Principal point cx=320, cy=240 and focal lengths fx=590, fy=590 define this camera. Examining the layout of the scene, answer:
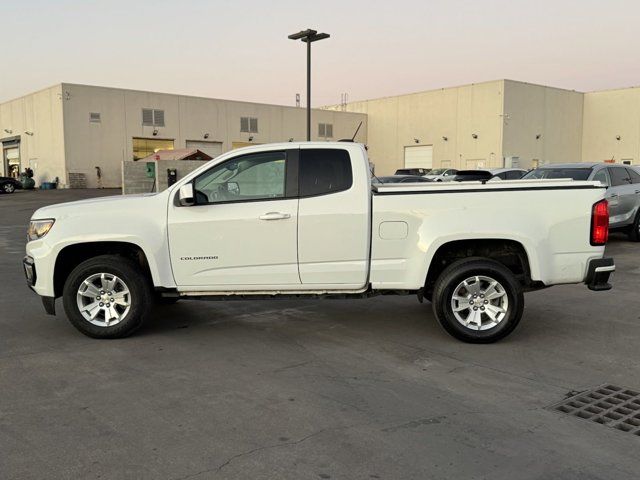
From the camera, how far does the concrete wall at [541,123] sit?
47.9m

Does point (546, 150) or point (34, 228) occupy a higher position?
point (546, 150)

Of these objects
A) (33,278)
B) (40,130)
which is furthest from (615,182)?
(40,130)

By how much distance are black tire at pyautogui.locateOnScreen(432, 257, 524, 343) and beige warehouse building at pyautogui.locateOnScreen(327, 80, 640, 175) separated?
1720 inches

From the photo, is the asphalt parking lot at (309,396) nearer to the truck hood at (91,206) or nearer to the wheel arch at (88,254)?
the wheel arch at (88,254)

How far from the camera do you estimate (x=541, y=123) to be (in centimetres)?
5069

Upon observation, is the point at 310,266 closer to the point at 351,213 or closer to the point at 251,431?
the point at 351,213

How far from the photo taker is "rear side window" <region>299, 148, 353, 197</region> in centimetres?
607

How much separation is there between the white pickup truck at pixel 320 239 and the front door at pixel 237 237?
11mm

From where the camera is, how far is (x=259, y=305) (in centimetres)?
782

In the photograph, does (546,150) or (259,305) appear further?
(546,150)

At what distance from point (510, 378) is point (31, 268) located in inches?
193

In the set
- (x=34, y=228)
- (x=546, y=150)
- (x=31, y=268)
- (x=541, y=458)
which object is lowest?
(x=541, y=458)

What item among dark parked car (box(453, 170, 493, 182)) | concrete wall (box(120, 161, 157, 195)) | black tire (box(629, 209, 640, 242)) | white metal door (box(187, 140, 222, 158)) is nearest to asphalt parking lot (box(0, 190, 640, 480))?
black tire (box(629, 209, 640, 242))

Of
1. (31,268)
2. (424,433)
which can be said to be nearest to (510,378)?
(424,433)
